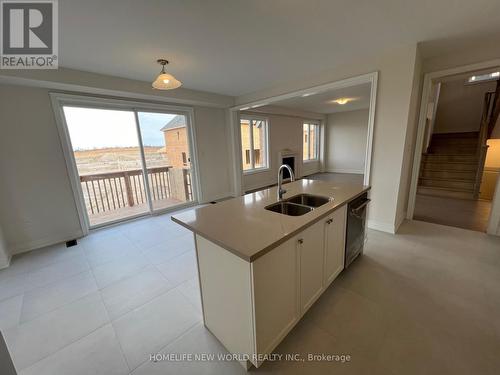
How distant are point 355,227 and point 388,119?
163 cm

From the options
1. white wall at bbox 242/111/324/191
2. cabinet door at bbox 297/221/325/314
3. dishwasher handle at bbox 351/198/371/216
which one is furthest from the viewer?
white wall at bbox 242/111/324/191

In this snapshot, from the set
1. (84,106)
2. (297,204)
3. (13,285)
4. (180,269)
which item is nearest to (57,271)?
(13,285)

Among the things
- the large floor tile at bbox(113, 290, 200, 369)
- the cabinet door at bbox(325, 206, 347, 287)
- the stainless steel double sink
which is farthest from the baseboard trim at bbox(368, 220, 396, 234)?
the large floor tile at bbox(113, 290, 200, 369)

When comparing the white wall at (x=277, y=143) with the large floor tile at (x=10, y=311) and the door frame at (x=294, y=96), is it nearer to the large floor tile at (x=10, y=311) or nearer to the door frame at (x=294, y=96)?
the door frame at (x=294, y=96)

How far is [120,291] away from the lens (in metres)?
1.96

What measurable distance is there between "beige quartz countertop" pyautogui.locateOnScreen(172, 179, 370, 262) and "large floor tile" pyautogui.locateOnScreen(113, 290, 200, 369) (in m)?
0.86

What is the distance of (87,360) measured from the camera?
4.33ft

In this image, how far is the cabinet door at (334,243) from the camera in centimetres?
163

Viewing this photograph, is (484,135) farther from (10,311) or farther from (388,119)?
(10,311)

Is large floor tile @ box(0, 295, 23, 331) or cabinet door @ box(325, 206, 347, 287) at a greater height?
cabinet door @ box(325, 206, 347, 287)

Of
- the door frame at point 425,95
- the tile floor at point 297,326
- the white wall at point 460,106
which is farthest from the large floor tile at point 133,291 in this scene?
the white wall at point 460,106

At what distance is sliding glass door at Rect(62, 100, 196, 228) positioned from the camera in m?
3.26

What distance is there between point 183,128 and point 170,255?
285cm

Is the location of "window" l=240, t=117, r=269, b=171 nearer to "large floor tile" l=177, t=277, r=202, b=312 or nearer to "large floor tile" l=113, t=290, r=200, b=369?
"large floor tile" l=177, t=277, r=202, b=312
